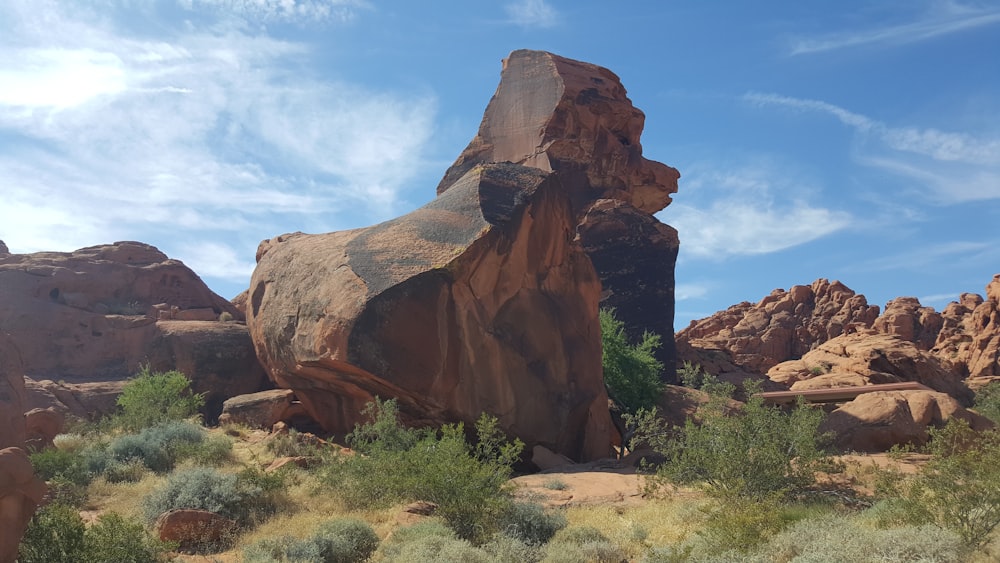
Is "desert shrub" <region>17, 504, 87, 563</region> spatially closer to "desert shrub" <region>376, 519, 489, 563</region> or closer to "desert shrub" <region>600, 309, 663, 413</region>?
"desert shrub" <region>376, 519, 489, 563</region>

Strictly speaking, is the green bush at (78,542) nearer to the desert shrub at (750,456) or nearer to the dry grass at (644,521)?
the dry grass at (644,521)

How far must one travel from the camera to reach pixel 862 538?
6.96 meters

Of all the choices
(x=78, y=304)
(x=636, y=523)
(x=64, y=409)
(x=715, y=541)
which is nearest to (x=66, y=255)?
(x=78, y=304)

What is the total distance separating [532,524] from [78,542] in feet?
16.9

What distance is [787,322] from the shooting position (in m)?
55.8

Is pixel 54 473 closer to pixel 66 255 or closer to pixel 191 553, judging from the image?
pixel 191 553

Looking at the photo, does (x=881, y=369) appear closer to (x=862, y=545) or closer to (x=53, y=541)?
(x=862, y=545)

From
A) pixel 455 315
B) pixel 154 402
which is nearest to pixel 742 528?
pixel 455 315

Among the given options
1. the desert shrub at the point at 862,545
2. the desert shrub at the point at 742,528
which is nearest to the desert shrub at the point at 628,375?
the desert shrub at the point at 742,528

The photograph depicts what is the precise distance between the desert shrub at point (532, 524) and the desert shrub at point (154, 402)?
400 inches

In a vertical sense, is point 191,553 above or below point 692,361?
below

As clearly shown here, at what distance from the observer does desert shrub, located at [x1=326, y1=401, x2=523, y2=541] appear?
960 cm

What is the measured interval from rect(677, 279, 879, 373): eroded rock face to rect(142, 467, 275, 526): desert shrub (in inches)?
1659

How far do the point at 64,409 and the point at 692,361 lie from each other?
28.7 metres
